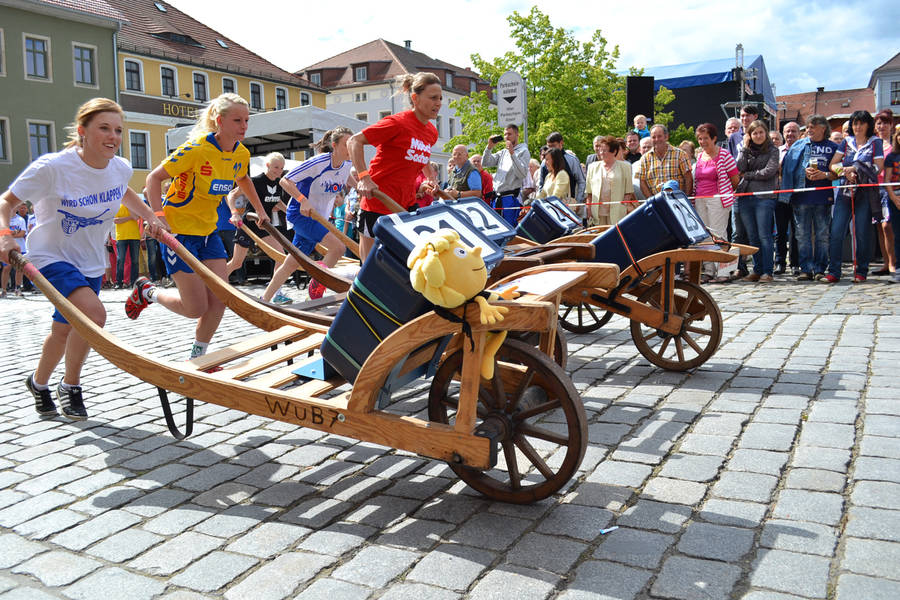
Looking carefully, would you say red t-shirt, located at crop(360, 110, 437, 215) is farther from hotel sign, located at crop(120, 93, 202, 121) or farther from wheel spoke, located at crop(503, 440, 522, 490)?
hotel sign, located at crop(120, 93, 202, 121)

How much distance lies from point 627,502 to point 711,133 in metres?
8.38

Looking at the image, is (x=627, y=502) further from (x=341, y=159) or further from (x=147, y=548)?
(x=341, y=159)

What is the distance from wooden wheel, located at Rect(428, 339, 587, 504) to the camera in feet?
10.0

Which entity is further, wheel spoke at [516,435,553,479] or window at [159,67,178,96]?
window at [159,67,178,96]

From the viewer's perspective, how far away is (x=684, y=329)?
5.44 meters

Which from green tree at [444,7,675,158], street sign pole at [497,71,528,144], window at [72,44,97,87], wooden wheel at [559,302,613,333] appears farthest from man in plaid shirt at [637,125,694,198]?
window at [72,44,97,87]

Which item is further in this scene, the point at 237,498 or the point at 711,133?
the point at 711,133

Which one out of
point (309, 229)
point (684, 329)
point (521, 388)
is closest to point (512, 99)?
point (309, 229)

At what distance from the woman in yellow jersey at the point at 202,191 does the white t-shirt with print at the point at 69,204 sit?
0.43 m

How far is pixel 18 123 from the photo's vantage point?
115 ft

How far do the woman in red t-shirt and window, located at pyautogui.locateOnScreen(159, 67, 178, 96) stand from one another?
41.8 metres

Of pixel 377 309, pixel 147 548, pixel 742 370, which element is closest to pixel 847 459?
pixel 742 370

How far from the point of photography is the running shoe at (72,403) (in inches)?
185

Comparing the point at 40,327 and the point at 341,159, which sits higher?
the point at 341,159
